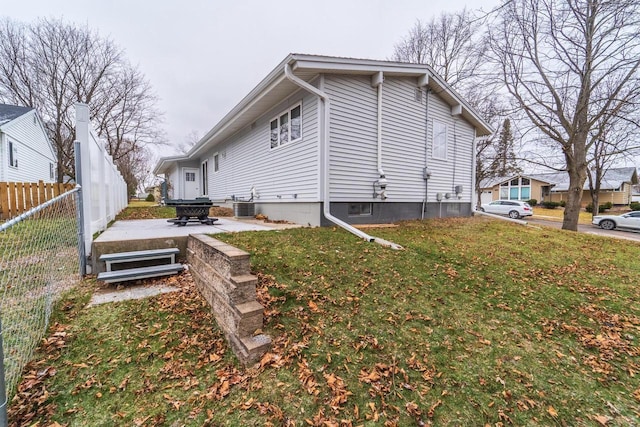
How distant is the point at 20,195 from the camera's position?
280 inches

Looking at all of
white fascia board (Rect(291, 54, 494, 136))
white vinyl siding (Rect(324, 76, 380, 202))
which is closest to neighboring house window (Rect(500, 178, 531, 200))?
white fascia board (Rect(291, 54, 494, 136))

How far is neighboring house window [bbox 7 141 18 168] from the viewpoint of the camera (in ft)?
43.4

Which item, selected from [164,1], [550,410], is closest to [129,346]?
[550,410]

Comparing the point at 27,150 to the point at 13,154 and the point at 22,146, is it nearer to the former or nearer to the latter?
the point at 22,146

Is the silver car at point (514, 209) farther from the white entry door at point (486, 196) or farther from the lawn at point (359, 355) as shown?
the lawn at point (359, 355)

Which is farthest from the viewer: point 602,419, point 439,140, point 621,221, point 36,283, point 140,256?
point 621,221

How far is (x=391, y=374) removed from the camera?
2.23m

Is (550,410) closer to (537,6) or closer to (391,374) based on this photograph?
(391,374)

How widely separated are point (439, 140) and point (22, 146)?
20.8m

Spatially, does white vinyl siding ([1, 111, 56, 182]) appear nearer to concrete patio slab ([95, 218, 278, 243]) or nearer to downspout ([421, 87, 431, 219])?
concrete patio slab ([95, 218, 278, 243])

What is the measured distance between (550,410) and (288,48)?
18718 millimetres

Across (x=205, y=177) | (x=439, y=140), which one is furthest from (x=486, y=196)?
(x=205, y=177)

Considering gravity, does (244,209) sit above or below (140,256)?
above

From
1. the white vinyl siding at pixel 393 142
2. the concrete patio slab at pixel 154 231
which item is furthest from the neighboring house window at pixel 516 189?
the concrete patio slab at pixel 154 231
